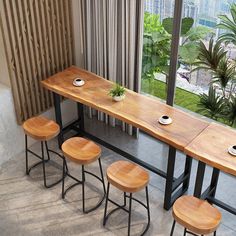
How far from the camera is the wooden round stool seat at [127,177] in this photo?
3433 mm

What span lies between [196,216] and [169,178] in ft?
2.27

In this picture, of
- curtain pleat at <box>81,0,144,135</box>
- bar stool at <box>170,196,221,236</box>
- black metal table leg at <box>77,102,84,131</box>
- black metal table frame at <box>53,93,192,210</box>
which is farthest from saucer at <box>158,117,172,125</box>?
black metal table leg at <box>77,102,84,131</box>

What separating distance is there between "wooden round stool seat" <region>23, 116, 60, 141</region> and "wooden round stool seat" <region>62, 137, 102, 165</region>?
27 cm

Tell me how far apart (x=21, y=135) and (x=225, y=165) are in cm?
244

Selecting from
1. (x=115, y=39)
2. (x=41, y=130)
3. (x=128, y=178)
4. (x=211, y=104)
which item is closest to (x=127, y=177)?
(x=128, y=178)

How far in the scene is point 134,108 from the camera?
12.9ft

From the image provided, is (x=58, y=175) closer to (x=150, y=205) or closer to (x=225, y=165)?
(x=150, y=205)

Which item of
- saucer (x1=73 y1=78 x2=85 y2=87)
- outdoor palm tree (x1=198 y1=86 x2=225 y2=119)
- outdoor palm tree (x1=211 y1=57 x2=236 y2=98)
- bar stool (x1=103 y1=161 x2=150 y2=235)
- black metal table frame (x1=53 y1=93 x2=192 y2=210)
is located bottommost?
black metal table frame (x1=53 y1=93 x2=192 y2=210)

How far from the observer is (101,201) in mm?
4078

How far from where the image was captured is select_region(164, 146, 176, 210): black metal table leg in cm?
370

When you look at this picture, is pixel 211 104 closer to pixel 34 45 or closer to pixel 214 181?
pixel 214 181

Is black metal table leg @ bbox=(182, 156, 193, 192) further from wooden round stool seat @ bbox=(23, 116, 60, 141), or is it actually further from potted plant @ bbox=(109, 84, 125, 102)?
wooden round stool seat @ bbox=(23, 116, 60, 141)

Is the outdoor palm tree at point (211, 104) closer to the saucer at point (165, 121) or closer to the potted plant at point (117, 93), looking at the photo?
the saucer at point (165, 121)

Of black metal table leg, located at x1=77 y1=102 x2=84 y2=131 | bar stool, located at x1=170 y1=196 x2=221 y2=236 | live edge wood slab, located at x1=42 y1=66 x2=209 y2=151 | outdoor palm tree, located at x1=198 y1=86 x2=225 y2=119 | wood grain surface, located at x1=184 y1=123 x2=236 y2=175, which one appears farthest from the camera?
black metal table leg, located at x1=77 y1=102 x2=84 y2=131
